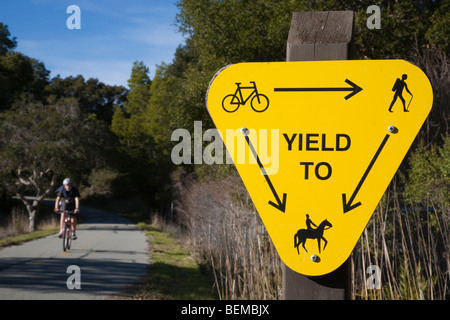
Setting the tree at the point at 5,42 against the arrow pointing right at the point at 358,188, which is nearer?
the arrow pointing right at the point at 358,188

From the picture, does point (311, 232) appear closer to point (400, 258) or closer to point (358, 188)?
point (358, 188)

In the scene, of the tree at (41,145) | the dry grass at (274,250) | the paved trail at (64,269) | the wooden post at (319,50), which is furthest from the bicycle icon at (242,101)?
the tree at (41,145)

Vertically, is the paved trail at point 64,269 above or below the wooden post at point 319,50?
below

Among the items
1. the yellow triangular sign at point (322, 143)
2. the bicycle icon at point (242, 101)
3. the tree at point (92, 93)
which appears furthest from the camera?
the tree at point (92, 93)

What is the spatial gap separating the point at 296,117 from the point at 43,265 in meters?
9.91

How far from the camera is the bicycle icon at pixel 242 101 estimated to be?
2.19 meters

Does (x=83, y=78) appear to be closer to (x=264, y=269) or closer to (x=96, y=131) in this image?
(x=96, y=131)

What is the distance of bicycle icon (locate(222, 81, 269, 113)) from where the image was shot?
2.19 metres

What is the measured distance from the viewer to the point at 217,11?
1408 centimetres

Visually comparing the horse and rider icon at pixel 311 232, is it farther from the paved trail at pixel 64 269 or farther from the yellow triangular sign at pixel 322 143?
the paved trail at pixel 64 269

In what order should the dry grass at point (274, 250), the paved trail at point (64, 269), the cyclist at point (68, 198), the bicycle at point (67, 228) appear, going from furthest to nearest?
the bicycle at point (67, 228) → the cyclist at point (68, 198) → the paved trail at point (64, 269) → the dry grass at point (274, 250)

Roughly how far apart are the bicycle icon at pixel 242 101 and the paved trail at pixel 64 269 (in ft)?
20.2

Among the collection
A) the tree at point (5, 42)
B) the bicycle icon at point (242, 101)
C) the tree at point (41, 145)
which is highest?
the tree at point (5, 42)
